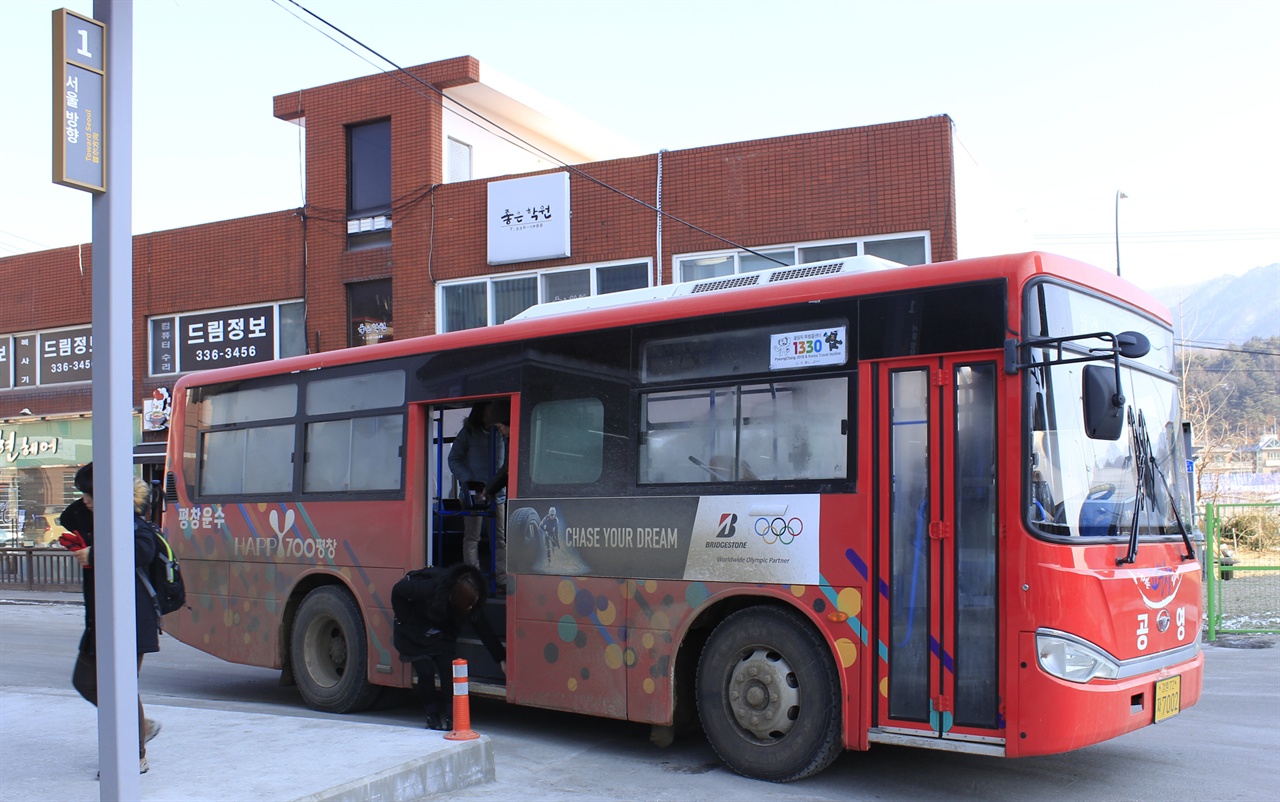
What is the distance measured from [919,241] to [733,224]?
3106mm

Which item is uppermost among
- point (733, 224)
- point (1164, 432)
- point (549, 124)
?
point (549, 124)

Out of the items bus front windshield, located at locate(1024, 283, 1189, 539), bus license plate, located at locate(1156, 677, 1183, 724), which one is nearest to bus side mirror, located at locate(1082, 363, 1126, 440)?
bus front windshield, located at locate(1024, 283, 1189, 539)

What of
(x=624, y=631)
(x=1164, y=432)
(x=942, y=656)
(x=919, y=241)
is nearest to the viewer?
(x=942, y=656)

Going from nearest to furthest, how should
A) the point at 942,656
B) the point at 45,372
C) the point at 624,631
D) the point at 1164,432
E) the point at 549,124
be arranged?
the point at 942,656
the point at 1164,432
the point at 624,631
the point at 549,124
the point at 45,372

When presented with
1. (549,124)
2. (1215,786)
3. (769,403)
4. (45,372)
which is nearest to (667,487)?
(769,403)

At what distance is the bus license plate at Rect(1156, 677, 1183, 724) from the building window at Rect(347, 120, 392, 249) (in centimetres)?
1810

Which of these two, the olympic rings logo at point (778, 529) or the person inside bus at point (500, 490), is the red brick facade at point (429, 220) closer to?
the person inside bus at point (500, 490)

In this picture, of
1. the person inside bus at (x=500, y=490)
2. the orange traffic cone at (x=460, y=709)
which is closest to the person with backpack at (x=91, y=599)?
the orange traffic cone at (x=460, y=709)

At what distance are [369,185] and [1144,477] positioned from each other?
18509 millimetres

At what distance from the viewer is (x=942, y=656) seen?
643cm

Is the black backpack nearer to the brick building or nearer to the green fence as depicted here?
the green fence

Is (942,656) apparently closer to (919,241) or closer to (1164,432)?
(1164,432)

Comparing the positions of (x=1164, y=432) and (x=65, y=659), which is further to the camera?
(x=65, y=659)

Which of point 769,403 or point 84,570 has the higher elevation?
point 769,403
